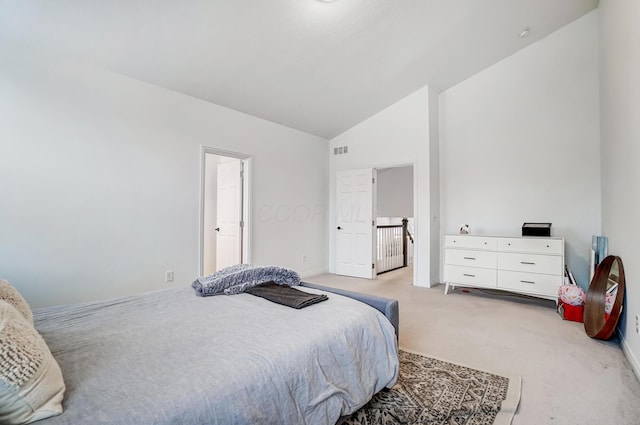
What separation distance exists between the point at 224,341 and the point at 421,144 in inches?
163

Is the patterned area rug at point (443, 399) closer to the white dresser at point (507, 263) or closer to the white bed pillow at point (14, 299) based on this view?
the white bed pillow at point (14, 299)

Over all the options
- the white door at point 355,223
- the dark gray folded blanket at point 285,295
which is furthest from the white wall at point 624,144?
the white door at point 355,223

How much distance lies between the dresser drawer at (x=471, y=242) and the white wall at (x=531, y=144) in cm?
64

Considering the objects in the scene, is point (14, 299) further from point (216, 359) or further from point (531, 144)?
point (531, 144)

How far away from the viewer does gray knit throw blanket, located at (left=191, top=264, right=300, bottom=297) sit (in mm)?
2104

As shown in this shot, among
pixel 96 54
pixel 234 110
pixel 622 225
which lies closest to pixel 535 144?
pixel 622 225

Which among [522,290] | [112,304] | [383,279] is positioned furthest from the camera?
[383,279]

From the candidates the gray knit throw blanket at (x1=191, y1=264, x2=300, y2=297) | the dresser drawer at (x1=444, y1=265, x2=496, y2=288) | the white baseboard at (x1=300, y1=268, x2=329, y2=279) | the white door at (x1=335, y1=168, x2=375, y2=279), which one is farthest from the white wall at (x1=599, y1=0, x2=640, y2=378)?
the white baseboard at (x1=300, y1=268, x2=329, y2=279)

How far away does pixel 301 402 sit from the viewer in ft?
4.02

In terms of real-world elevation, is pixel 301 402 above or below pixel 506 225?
below

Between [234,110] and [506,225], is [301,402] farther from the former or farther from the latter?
[506,225]

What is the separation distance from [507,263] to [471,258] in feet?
1.34

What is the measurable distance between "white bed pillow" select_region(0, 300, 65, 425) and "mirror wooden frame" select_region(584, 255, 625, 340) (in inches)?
136

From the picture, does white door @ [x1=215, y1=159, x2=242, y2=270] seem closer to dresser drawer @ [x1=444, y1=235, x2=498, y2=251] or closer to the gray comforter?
the gray comforter
